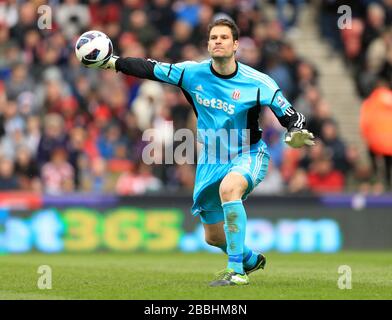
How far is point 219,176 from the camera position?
1102 cm

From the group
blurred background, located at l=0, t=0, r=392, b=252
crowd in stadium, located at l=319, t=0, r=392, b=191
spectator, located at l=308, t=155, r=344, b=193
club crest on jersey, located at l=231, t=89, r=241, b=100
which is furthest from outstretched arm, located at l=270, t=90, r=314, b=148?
crowd in stadium, located at l=319, t=0, r=392, b=191

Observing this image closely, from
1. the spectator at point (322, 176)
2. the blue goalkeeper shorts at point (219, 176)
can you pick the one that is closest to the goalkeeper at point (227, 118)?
the blue goalkeeper shorts at point (219, 176)

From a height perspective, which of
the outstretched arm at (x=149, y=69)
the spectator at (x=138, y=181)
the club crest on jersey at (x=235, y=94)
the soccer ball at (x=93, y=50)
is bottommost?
the spectator at (x=138, y=181)

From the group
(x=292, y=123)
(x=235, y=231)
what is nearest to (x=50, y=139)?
(x=292, y=123)

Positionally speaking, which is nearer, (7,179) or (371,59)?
(7,179)

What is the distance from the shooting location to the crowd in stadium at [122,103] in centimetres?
1945

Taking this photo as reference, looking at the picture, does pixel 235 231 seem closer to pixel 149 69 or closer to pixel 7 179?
pixel 149 69

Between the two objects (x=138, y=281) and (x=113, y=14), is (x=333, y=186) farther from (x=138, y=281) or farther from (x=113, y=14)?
(x=138, y=281)

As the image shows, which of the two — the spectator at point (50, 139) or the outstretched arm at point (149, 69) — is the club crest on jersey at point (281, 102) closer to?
the outstretched arm at point (149, 69)

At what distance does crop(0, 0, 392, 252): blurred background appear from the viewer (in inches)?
738

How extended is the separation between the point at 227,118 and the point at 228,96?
0.23m

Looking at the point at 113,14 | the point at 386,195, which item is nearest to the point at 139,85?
the point at 113,14

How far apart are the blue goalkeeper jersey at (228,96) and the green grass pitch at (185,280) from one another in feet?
5.36
